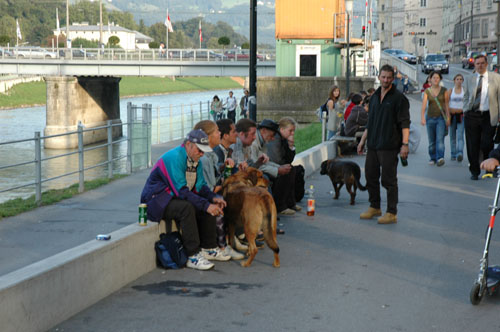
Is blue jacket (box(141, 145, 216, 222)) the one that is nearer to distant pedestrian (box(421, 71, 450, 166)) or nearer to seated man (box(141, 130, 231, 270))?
seated man (box(141, 130, 231, 270))

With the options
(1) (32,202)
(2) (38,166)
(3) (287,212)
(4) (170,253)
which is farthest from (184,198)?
(1) (32,202)

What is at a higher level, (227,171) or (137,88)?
(227,171)

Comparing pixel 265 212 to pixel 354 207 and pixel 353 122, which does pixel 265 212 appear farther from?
pixel 353 122

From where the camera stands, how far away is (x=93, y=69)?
5478cm

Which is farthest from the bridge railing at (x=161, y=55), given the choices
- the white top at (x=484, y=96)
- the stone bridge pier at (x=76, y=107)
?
the white top at (x=484, y=96)

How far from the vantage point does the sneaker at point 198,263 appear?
691 centimetres

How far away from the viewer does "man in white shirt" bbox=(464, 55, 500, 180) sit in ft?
39.5

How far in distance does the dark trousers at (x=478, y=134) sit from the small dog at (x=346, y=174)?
278cm

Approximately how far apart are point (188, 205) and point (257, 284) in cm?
101

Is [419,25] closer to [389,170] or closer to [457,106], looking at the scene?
[457,106]

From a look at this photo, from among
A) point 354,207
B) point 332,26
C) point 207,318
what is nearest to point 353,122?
point 354,207

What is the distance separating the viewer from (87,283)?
570 cm

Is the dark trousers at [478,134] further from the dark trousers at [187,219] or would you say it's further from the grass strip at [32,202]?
the grass strip at [32,202]

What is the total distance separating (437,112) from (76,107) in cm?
4328
